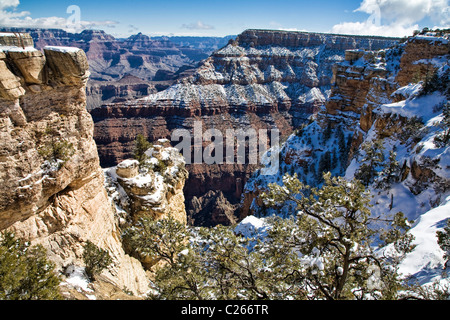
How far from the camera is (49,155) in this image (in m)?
11.8

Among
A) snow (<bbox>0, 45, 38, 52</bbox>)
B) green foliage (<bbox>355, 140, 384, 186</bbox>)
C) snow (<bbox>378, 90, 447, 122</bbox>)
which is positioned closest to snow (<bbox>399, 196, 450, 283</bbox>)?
green foliage (<bbox>355, 140, 384, 186</bbox>)

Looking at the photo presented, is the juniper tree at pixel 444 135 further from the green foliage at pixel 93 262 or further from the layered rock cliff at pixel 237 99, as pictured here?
the layered rock cliff at pixel 237 99

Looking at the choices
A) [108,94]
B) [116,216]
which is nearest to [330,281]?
[116,216]

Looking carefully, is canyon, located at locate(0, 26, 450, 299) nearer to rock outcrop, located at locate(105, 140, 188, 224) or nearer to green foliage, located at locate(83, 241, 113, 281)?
rock outcrop, located at locate(105, 140, 188, 224)

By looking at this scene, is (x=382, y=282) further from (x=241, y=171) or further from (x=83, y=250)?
(x=241, y=171)

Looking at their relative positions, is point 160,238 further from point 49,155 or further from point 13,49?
point 13,49

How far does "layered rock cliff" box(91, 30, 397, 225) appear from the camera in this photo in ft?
257

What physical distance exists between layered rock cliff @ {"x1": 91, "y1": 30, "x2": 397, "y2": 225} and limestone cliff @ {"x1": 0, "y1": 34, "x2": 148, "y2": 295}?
46.5 m

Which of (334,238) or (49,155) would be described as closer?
(334,238)

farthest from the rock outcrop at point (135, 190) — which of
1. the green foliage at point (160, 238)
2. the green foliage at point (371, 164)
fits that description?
the green foliage at point (371, 164)

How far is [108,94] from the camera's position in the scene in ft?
570

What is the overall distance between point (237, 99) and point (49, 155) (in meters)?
93.7

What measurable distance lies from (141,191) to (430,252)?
17405mm

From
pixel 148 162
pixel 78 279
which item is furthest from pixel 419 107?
pixel 78 279
